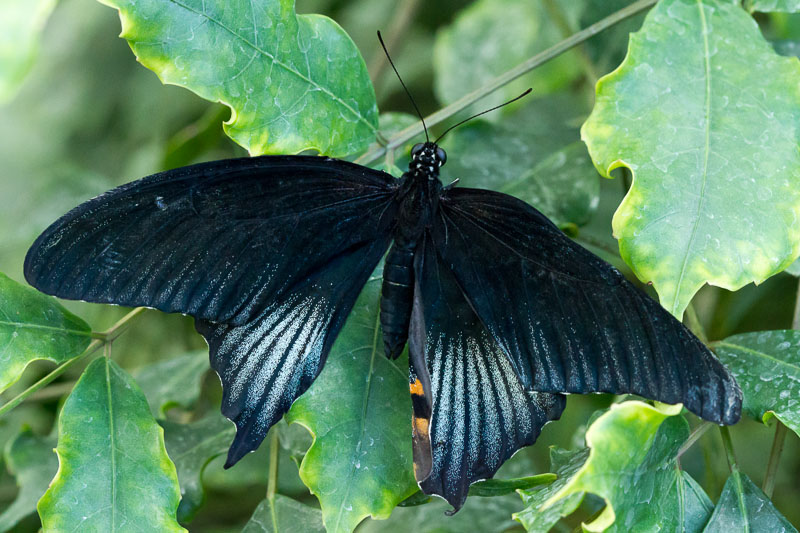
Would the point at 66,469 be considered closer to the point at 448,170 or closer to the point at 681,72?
the point at 448,170

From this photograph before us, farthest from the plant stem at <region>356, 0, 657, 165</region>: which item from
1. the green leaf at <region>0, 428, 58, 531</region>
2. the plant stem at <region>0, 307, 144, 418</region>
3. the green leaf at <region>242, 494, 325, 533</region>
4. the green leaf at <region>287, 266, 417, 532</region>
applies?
the green leaf at <region>0, 428, 58, 531</region>

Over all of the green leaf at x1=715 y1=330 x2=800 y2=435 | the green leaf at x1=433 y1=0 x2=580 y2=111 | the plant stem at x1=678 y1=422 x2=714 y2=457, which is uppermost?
the green leaf at x1=433 y1=0 x2=580 y2=111

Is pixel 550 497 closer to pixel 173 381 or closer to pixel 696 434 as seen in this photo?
pixel 696 434

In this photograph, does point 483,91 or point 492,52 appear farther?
point 492,52

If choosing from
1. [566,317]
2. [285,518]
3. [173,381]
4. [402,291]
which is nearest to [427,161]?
[402,291]

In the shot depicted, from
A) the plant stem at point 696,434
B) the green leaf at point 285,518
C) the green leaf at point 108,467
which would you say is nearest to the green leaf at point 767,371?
the plant stem at point 696,434

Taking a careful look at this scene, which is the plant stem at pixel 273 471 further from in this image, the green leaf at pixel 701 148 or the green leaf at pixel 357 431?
the green leaf at pixel 701 148

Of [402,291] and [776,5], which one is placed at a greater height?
[776,5]

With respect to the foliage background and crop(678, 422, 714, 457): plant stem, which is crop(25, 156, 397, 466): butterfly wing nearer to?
the foliage background
